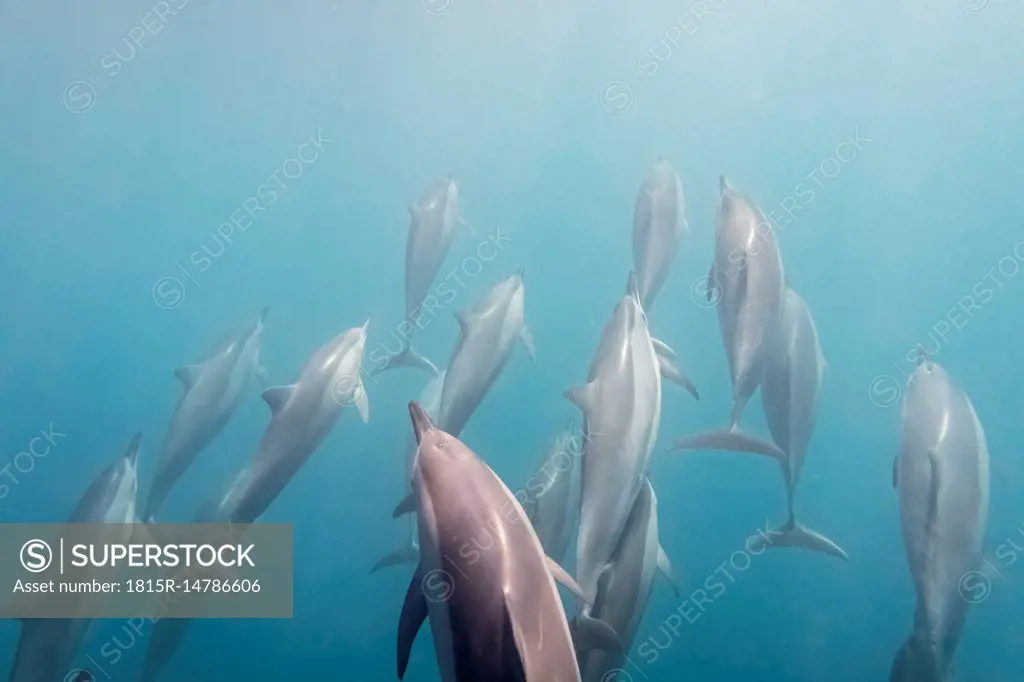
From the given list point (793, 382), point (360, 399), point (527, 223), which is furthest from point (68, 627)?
point (527, 223)

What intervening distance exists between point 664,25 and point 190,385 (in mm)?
8061

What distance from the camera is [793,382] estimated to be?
13.4ft

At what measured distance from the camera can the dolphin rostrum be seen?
4.06 meters

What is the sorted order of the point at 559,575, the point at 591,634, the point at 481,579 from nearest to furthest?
the point at 481,579
the point at 559,575
the point at 591,634

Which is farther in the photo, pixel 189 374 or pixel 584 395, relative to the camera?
pixel 189 374

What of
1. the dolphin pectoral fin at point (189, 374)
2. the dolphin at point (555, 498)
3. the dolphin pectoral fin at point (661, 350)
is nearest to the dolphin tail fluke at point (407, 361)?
the dolphin pectoral fin at point (189, 374)

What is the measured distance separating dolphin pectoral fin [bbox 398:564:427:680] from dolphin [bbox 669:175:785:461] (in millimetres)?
2025

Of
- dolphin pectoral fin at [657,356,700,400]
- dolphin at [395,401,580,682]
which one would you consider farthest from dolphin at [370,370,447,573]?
dolphin at [395,401,580,682]

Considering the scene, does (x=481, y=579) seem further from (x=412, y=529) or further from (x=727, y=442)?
(x=412, y=529)

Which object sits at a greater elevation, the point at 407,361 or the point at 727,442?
the point at 407,361

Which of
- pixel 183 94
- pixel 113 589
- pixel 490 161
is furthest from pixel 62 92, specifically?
pixel 113 589

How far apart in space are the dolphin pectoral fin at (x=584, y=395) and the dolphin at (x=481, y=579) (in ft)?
4.07

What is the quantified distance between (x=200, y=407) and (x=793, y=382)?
3701 mm

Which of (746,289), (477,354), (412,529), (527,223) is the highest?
(527,223)
